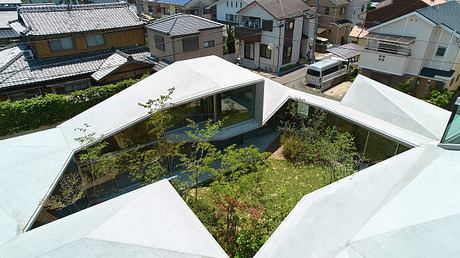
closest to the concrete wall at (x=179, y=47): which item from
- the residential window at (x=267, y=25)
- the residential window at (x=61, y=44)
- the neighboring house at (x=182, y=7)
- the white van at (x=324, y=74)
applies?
the residential window at (x=267, y=25)

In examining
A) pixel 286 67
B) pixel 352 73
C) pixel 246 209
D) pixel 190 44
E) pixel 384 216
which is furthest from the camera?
pixel 286 67

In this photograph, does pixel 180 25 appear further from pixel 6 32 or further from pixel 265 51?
pixel 6 32

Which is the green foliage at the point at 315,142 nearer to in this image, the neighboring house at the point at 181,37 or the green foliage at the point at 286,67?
the neighboring house at the point at 181,37

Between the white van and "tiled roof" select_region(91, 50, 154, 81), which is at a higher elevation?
"tiled roof" select_region(91, 50, 154, 81)

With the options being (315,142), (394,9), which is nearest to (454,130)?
(315,142)

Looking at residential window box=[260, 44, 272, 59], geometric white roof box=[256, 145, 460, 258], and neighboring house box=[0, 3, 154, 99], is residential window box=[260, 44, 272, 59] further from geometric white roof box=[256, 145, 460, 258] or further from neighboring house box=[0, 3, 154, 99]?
geometric white roof box=[256, 145, 460, 258]

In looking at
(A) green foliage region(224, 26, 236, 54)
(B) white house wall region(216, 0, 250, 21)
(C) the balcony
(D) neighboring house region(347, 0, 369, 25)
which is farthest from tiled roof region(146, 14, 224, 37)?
(D) neighboring house region(347, 0, 369, 25)
